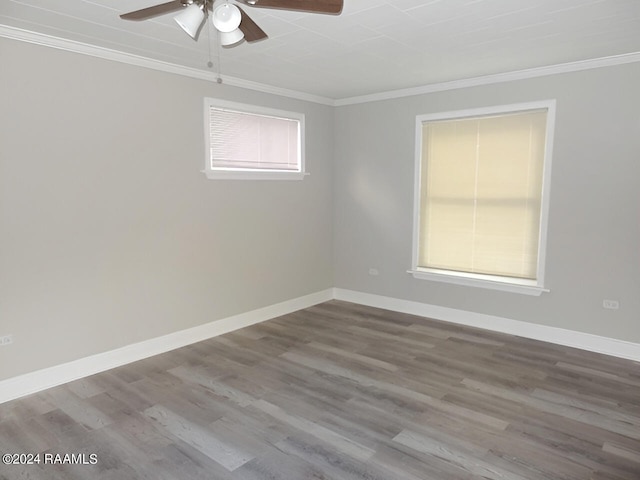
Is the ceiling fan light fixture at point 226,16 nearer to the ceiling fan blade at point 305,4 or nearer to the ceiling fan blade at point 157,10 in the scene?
the ceiling fan blade at point 305,4

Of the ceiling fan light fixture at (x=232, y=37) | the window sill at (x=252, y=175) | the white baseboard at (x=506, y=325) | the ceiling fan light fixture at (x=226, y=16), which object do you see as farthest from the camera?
the window sill at (x=252, y=175)

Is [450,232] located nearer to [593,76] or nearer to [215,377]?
[593,76]

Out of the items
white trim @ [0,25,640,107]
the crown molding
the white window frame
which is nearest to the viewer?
the crown molding

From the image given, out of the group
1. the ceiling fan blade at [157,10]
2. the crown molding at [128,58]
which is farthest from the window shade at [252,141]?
the ceiling fan blade at [157,10]

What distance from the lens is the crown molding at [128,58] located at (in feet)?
9.60

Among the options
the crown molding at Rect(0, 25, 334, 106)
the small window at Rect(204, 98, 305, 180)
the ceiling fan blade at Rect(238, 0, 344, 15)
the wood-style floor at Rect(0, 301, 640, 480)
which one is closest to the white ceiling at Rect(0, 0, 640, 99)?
the crown molding at Rect(0, 25, 334, 106)

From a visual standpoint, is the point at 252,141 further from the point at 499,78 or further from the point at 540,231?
the point at 540,231

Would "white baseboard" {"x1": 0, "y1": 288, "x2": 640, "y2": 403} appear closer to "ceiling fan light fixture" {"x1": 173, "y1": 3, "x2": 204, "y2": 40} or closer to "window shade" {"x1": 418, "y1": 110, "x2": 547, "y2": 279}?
"window shade" {"x1": 418, "y1": 110, "x2": 547, "y2": 279}

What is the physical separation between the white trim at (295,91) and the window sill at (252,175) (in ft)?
2.91

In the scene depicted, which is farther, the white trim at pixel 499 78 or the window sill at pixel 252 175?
the window sill at pixel 252 175

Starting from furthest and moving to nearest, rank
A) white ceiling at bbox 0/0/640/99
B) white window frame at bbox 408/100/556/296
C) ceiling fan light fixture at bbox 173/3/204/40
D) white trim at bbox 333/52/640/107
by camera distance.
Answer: white window frame at bbox 408/100/556/296 < white trim at bbox 333/52/640/107 < white ceiling at bbox 0/0/640/99 < ceiling fan light fixture at bbox 173/3/204/40

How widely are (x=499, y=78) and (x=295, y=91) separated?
219cm

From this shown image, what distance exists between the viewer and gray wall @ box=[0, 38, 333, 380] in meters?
3.02

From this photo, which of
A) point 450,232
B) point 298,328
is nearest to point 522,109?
point 450,232
